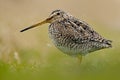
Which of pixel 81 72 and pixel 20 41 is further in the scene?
pixel 20 41

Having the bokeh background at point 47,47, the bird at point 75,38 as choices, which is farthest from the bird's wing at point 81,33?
the bokeh background at point 47,47

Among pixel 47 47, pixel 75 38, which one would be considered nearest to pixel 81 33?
pixel 75 38

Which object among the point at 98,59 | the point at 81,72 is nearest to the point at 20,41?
the point at 98,59

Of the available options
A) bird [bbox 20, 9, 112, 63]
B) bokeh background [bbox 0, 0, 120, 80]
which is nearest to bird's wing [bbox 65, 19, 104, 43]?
bird [bbox 20, 9, 112, 63]

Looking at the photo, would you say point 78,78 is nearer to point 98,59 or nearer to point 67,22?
point 98,59

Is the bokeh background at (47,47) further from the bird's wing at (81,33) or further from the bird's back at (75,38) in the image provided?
the bird's wing at (81,33)

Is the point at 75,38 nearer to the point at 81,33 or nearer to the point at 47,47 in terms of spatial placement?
the point at 81,33

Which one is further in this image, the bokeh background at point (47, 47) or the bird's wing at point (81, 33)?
the bird's wing at point (81, 33)
